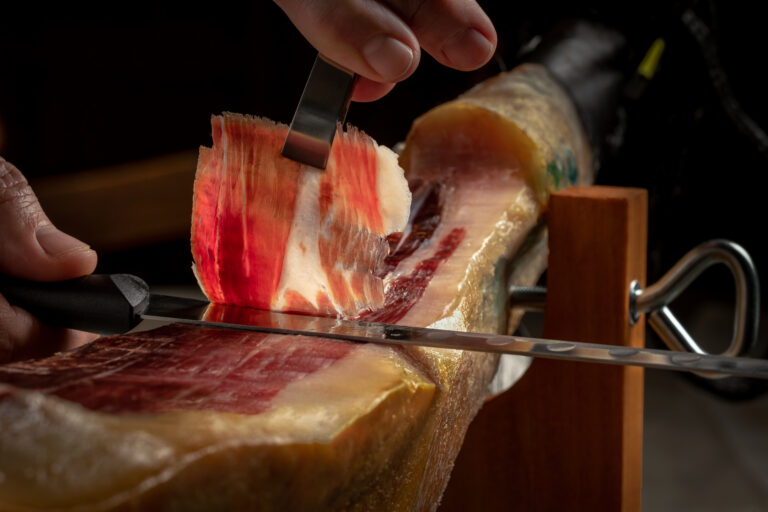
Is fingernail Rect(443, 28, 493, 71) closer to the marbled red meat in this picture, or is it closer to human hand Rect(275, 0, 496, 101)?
human hand Rect(275, 0, 496, 101)

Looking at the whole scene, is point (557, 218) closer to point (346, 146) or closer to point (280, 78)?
point (346, 146)

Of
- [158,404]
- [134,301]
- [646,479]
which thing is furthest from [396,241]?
[646,479]

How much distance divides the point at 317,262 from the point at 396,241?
1.18 ft

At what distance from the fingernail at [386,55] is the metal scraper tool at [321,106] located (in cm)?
6

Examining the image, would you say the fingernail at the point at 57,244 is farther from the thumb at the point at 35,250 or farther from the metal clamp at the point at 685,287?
the metal clamp at the point at 685,287

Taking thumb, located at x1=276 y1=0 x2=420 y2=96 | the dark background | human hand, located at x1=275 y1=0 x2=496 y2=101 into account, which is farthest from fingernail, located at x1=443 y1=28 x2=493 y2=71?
the dark background

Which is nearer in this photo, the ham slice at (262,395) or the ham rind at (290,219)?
the ham slice at (262,395)

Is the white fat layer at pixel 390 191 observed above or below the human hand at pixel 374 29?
below

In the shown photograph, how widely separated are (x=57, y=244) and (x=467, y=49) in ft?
2.12

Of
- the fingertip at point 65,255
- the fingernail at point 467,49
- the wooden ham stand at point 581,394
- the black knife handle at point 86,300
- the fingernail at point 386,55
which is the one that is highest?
the fingernail at point 467,49

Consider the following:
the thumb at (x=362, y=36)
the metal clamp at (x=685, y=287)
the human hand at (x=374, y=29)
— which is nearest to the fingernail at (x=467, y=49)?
the human hand at (x=374, y=29)

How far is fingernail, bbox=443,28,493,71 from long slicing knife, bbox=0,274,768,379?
413 mm

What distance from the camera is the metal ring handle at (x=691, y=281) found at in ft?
4.66

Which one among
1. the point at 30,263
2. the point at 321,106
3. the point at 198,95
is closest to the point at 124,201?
the point at 198,95
